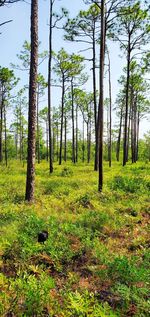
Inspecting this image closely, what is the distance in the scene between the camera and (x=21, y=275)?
4.43m

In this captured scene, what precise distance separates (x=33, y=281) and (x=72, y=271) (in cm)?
94

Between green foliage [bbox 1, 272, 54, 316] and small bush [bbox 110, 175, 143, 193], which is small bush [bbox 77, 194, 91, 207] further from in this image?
green foliage [bbox 1, 272, 54, 316]

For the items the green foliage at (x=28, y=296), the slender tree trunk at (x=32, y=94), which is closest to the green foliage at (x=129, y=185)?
the slender tree trunk at (x=32, y=94)

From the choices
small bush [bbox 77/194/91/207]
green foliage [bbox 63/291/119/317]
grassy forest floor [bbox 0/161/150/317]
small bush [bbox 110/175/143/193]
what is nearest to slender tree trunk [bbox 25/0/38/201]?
grassy forest floor [bbox 0/161/150/317]

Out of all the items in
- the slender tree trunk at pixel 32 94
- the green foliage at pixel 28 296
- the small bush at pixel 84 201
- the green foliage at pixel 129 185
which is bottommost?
the green foliage at pixel 28 296

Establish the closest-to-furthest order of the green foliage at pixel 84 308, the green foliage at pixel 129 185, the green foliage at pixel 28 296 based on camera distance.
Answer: the green foliage at pixel 84 308 → the green foliage at pixel 28 296 → the green foliage at pixel 129 185

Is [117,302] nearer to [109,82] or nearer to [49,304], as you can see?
[49,304]

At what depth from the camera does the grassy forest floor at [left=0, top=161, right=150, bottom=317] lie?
3693mm

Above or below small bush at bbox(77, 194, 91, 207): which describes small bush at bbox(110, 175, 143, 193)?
above

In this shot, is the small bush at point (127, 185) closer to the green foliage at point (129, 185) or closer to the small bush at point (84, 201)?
the green foliage at point (129, 185)

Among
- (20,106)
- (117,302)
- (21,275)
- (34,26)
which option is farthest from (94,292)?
(20,106)

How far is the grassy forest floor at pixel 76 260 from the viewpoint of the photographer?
3.69 m

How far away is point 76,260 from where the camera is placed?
5.29 m

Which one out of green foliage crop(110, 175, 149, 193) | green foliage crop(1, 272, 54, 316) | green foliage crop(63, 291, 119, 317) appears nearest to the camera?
green foliage crop(63, 291, 119, 317)
